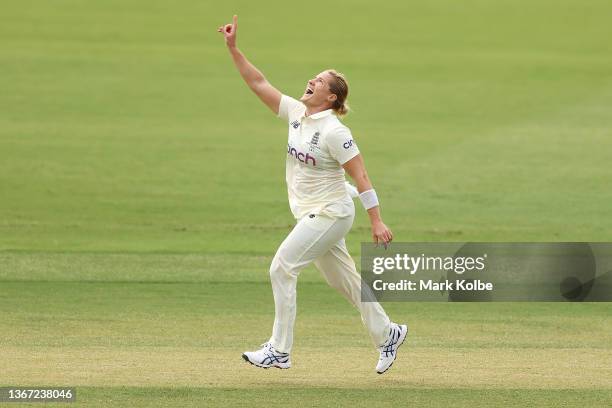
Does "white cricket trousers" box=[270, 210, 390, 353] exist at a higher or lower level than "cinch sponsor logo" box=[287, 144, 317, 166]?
lower

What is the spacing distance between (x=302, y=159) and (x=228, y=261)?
24.4 ft

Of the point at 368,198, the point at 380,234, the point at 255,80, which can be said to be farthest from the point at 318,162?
the point at 255,80

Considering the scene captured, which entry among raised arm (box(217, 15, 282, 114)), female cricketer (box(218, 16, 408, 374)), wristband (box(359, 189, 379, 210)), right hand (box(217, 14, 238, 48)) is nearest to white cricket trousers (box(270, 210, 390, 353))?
female cricketer (box(218, 16, 408, 374))

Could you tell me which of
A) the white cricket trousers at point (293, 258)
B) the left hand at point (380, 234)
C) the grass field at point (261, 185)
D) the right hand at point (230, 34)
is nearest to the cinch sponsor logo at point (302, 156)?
the white cricket trousers at point (293, 258)

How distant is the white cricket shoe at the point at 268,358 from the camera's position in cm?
938

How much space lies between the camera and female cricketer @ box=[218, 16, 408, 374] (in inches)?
367

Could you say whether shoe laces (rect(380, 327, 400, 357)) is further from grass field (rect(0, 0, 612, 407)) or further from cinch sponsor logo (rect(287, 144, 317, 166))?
cinch sponsor logo (rect(287, 144, 317, 166))

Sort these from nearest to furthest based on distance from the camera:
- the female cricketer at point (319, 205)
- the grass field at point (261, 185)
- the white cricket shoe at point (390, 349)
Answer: the female cricketer at point (319, 205), the white cricket shoe at point (390, 349), the grass field at point (261, 185)

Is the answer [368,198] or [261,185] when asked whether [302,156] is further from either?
[261,185]

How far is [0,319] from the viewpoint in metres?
12.0

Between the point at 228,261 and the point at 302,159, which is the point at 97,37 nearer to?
the point at 228,261

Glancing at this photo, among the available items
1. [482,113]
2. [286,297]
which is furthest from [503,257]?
[482,113]

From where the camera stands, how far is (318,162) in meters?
9.41

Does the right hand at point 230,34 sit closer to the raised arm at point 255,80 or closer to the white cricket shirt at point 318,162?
the raised arm at point 255,80
